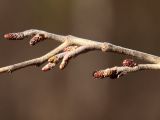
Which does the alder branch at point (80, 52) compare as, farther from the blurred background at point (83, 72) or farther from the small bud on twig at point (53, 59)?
the blurred background at point (83, 72)

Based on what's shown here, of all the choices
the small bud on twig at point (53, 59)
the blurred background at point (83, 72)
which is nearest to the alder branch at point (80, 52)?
Result: the small bud on twig at point (53, 59)

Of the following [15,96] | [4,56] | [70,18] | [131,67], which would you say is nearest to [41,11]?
[70,18]

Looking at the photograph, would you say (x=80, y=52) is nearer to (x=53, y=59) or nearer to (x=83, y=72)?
(x=53, y=59)

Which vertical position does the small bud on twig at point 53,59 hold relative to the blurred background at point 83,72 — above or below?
above

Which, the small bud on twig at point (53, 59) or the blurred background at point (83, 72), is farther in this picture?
the blurred background at point (83, 72)

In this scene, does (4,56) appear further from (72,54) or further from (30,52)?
(72,54)

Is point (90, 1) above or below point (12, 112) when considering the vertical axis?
above

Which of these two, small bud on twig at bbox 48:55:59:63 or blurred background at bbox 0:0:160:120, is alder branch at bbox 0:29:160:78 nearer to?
small bud on twig at bbox 48:55:59:63

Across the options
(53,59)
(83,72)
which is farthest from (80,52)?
(83,72)
